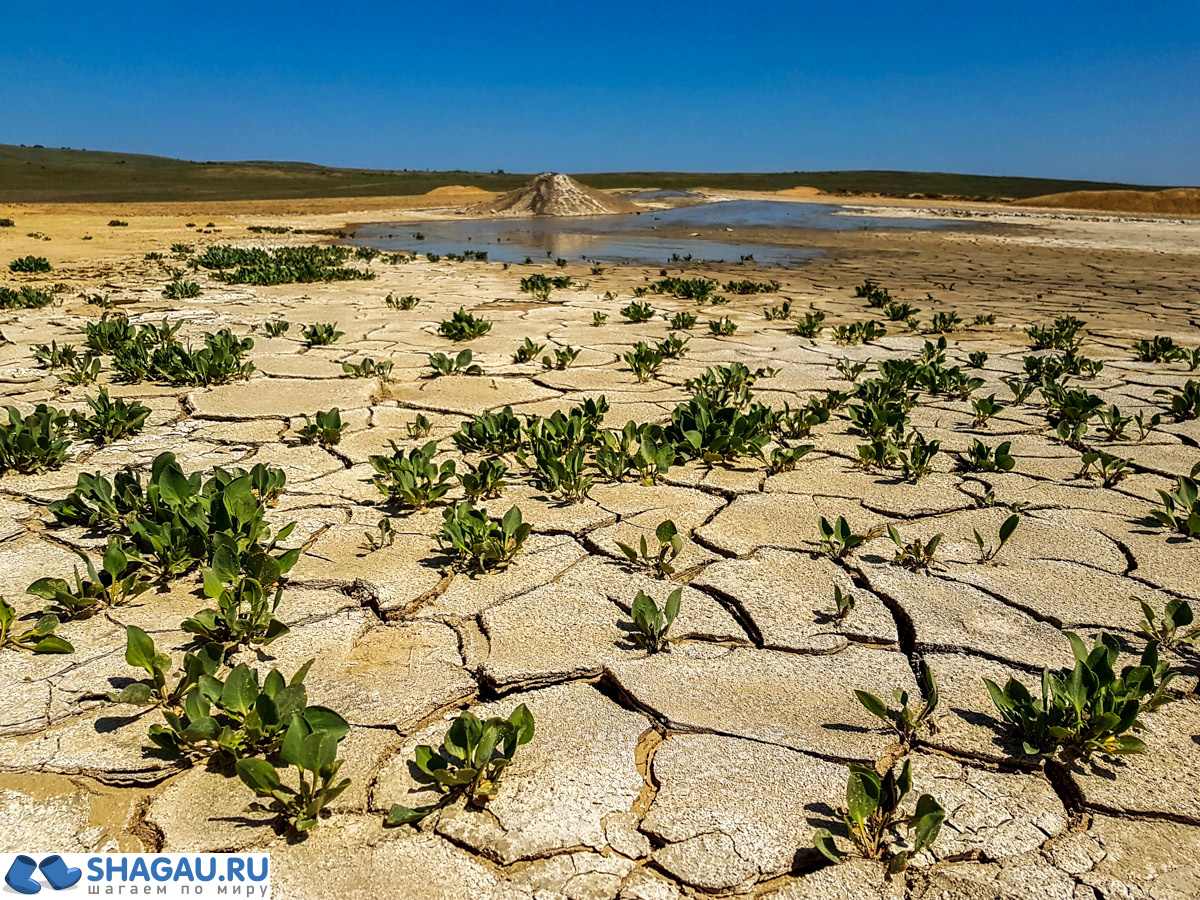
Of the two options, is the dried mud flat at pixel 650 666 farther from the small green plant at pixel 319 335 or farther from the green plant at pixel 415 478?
the small green plant at pixel 319 335

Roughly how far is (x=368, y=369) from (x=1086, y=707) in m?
4.11

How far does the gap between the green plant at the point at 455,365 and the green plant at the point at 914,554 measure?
3.00 metres

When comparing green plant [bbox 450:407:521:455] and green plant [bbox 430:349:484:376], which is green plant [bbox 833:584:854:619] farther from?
green plant [bbox 430:349:484:376]

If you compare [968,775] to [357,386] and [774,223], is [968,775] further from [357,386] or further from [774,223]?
[774,223]

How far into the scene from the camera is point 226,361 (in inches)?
179

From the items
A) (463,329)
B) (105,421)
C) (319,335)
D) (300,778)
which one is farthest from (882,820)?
(319,335)

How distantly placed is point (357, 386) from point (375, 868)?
11.7 feet

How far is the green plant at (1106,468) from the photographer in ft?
10.8

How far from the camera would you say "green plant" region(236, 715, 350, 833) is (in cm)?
155

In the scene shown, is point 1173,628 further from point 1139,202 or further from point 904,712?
point 1139,202

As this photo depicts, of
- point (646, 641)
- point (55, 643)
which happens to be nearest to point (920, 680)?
point (646, 641)

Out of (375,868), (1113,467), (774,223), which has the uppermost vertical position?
(774,223)

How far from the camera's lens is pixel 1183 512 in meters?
2.96

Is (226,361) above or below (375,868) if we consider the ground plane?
above
